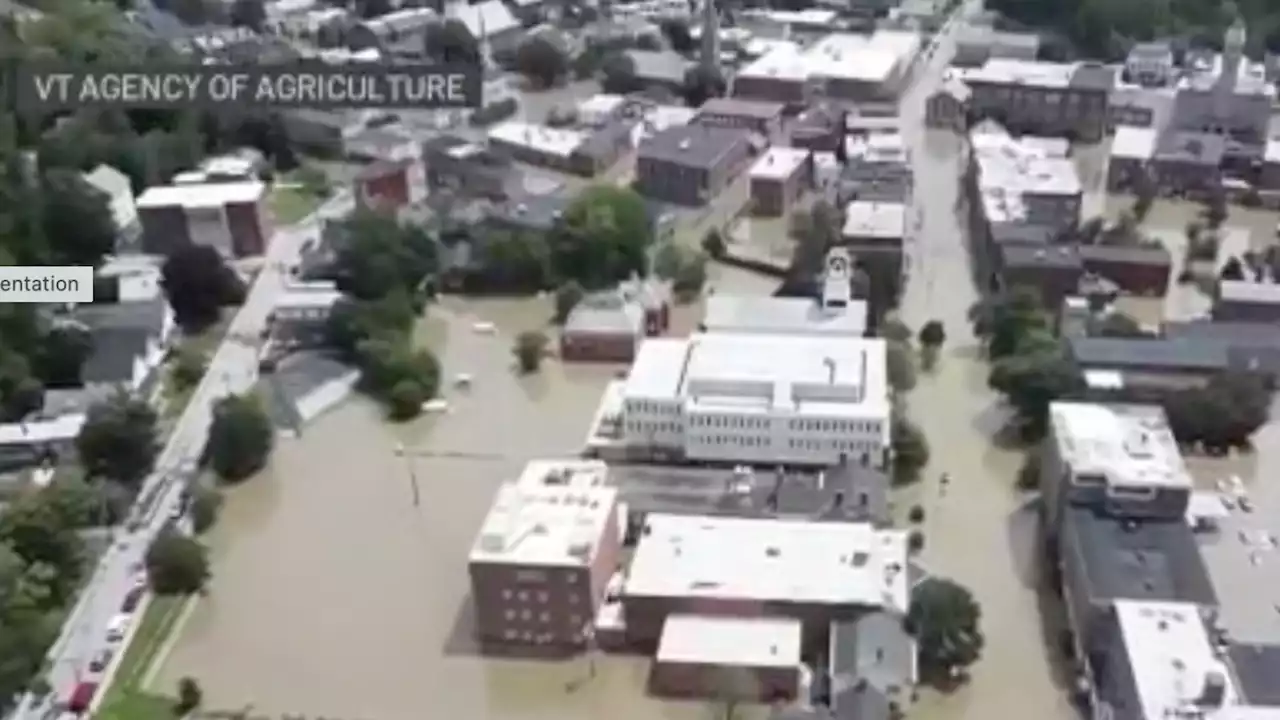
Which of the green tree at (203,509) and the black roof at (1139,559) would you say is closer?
the black roof at (1139,559)

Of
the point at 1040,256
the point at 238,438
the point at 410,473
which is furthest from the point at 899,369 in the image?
the point at 238,438

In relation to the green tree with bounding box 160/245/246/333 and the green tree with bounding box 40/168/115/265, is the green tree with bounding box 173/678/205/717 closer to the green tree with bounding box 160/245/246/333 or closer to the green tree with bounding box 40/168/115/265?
the green tree with bounding box 160/245/246/333

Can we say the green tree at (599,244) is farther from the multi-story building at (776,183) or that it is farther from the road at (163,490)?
the road at (163,490)

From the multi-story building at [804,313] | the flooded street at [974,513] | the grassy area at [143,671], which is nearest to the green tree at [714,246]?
the flooded street at [974,513]

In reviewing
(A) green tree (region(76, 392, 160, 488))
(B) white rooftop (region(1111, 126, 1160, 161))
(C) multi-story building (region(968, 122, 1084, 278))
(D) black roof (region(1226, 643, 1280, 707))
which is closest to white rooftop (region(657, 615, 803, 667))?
(D) black roof (region(1226, 643, 1280, 707))

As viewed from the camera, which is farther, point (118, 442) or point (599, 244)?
point (599, 244)

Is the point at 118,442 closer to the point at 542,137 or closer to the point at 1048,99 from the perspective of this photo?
the point at 542,137
